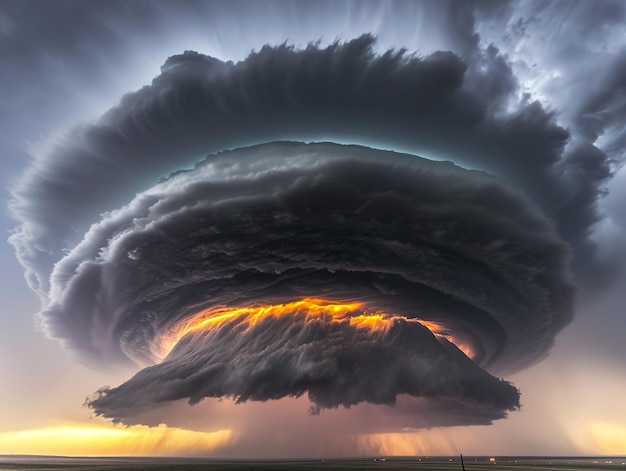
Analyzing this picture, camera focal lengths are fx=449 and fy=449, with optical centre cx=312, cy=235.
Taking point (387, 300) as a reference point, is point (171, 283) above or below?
below

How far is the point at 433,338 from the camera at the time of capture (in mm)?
161750

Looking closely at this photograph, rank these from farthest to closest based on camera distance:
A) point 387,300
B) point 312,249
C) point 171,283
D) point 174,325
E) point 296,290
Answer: point 174,325 → point 387,300 → point 296,290 → point 171,283 → point 312,249

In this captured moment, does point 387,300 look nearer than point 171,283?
No

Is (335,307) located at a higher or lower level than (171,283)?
higher

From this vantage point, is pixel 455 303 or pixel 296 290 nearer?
pixel 296 290

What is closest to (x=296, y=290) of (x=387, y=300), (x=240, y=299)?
(x=240, y=299)

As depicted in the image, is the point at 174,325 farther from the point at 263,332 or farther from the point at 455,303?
the point at 455,303

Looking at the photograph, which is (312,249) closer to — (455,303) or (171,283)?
(171,283)

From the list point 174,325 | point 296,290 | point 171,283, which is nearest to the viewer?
point 171,283

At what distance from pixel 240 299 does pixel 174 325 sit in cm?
2878

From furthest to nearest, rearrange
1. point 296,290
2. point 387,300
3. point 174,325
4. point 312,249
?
point 174,325 → point 387,300 → point 296,290 → point 312,249

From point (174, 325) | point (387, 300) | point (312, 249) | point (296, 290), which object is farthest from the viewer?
point (174, 325)

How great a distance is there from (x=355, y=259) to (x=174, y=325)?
7421 centimetres

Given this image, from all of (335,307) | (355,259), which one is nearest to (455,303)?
(335,307)
